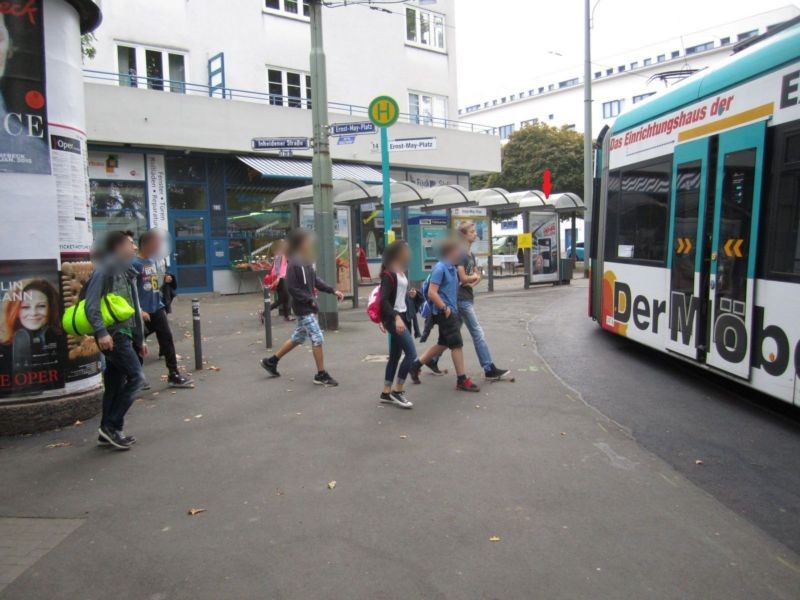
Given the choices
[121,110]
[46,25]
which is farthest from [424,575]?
[121,110]

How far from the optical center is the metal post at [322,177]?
35.4ft

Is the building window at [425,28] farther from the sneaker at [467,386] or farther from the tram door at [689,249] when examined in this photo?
the sneaker at [467,386]

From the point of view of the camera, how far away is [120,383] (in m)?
5.18

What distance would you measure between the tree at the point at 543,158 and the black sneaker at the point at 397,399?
1362 inches

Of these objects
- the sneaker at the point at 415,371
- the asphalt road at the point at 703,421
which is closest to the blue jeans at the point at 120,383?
the sneaker at the point at 415,371

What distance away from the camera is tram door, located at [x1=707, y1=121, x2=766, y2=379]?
5.55 m

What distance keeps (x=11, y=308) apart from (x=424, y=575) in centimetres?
434

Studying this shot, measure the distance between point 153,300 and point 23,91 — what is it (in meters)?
2.57

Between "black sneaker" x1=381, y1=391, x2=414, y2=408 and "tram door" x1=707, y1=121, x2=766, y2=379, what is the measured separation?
3.01 m

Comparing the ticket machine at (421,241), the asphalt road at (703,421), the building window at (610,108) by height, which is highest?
the building window at (610,108)

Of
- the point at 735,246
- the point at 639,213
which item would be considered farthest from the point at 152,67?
the point at 735,246

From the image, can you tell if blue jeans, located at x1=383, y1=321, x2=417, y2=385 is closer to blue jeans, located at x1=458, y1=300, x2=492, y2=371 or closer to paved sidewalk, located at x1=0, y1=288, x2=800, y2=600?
paved sidewalk, located at x1=0, y1=288, x2=800, y2=600

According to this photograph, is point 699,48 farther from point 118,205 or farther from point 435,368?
point 435,368

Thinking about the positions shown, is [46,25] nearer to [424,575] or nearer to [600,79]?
[424,575]
